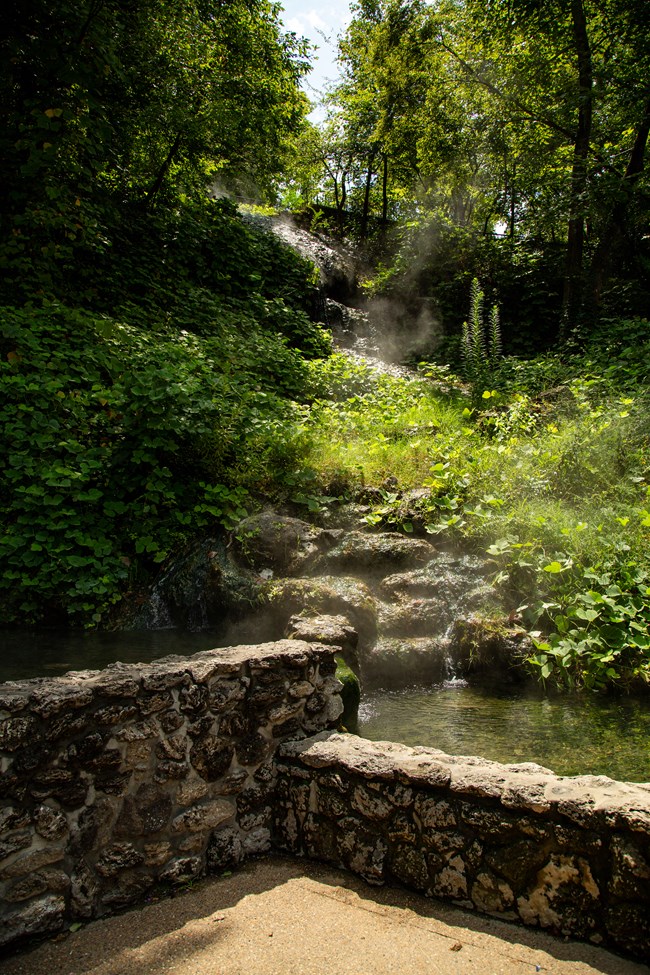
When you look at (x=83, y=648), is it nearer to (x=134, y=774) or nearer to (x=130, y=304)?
(x=134, y=774)

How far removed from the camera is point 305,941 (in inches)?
86.3

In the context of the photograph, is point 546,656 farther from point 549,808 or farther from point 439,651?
point 549,808

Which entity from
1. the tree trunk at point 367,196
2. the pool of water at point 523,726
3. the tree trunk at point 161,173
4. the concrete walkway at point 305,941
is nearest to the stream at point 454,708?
the pool of water at point 523,726

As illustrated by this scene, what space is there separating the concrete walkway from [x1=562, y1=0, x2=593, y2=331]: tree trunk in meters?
10.8

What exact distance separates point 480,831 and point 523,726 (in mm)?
1822

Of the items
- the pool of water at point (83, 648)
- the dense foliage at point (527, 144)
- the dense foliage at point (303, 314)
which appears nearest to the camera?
the pool of water at point (83, 648)

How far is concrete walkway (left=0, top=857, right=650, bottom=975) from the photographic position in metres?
2.03

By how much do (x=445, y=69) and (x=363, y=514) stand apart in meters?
12.0

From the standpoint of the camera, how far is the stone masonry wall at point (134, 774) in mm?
2129

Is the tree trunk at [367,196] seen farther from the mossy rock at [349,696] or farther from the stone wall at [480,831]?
the stone wall at [480,831]

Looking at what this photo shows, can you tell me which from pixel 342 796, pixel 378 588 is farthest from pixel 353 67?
pixel 342 796

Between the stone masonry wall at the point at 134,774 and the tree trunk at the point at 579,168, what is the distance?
10333 millimetres

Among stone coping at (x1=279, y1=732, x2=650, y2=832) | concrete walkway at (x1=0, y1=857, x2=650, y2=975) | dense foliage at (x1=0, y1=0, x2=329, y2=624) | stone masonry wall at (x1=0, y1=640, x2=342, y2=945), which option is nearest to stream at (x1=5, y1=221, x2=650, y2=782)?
dense foliage at (x1=0, y1=0, x2=329, y2=624)

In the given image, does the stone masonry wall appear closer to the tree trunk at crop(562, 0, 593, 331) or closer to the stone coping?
the stone coping
